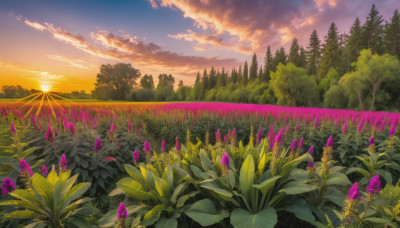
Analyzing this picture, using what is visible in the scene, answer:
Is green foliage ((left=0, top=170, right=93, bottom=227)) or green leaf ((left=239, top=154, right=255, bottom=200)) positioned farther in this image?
green leaf ((left=239, top=154, right=255, bottom=200))

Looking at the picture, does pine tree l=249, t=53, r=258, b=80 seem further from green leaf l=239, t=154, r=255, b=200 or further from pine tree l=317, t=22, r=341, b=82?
green leaf l=239, t=154, r=255, b=200

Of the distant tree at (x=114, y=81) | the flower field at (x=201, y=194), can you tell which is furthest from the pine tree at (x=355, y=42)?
Answer: the distant tree at (x=114, y=81)

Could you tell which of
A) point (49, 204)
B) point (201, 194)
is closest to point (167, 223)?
point (201, 194)

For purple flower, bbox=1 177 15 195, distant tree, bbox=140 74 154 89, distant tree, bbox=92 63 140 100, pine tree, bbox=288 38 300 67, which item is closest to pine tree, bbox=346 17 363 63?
pine tree, bbox=288 38 300 67

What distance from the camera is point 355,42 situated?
116 feet

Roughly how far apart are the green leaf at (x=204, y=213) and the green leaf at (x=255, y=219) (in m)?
0.11

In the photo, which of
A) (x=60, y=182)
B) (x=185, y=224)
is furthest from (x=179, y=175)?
(x=60, y=182)

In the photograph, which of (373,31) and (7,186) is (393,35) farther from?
(7,186)

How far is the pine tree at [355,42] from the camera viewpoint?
34688 millimetres

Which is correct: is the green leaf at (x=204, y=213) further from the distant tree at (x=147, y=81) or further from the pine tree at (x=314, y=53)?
the distant tree at (x=147, y=81)

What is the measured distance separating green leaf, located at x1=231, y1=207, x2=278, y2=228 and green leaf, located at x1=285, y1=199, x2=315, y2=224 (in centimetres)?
37

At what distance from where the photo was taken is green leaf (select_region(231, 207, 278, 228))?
1.52m

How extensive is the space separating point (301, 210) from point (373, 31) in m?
48.4

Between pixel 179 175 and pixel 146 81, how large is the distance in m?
85.8
